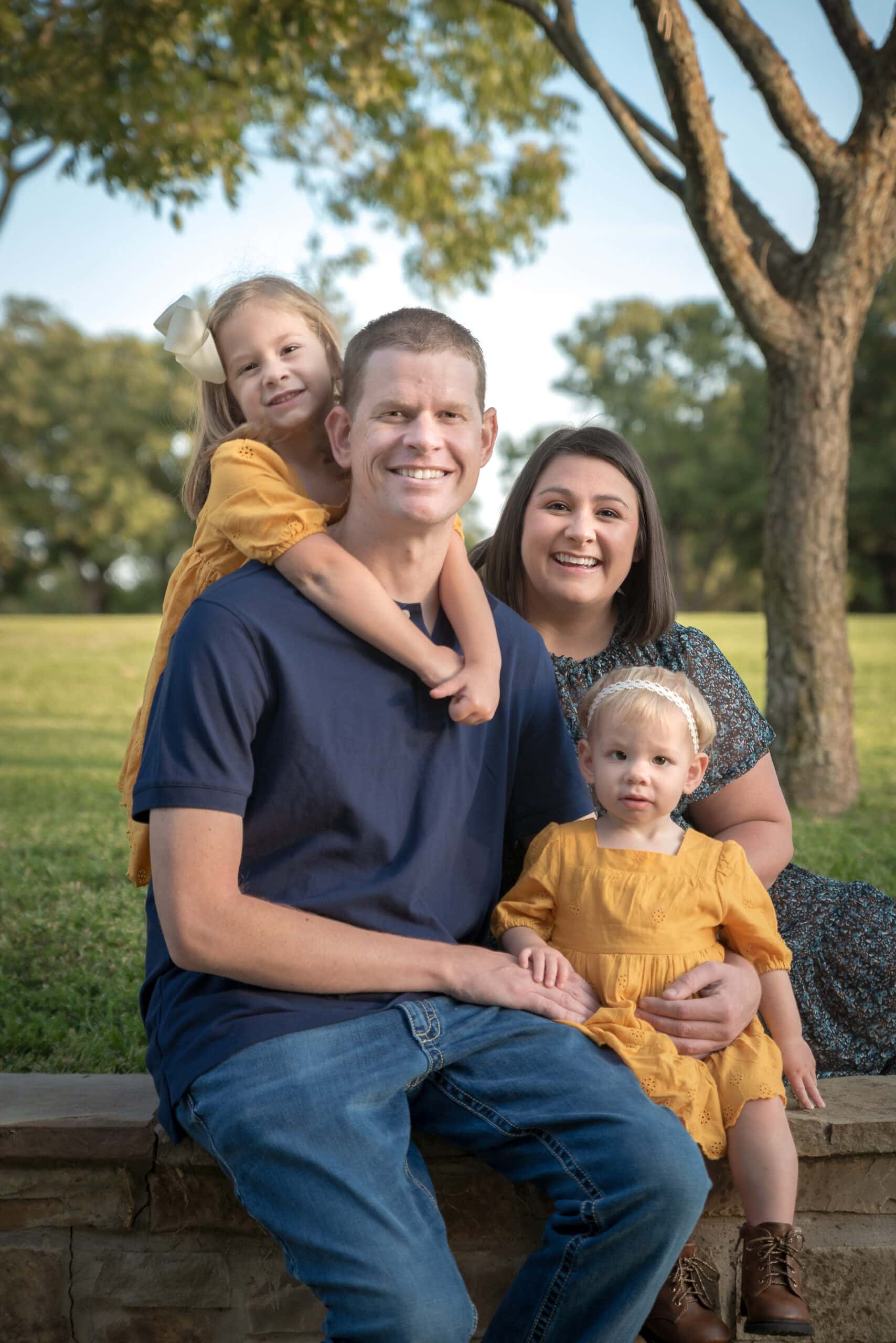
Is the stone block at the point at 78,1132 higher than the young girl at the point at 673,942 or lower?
lower

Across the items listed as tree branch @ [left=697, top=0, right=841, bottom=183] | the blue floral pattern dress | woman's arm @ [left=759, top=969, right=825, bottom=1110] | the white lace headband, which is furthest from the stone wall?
tree branch @ [left=697, top=0, right=841, bottom=183]

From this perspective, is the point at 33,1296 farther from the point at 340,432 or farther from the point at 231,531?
the point at 340,432

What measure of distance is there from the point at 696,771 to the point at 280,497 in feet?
3.46

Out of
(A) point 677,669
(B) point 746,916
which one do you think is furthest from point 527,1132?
(A) point 677,669

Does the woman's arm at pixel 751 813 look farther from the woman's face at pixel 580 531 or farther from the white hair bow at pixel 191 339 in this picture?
the white hair bow at pixel 191 339

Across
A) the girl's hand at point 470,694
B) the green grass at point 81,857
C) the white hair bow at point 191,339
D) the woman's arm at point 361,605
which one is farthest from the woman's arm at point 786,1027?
the white hair bow at point 191,339

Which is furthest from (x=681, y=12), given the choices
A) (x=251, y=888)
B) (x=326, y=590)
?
(x=251, y=888)

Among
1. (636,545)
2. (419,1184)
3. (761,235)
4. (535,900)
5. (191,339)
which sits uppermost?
(761,235)

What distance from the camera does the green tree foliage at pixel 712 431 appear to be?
3086cm

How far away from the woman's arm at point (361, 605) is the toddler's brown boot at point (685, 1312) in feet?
3.81

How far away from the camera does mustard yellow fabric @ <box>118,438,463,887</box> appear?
7.46 ft

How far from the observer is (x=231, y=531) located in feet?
7.70

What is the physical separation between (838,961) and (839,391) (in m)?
4.11

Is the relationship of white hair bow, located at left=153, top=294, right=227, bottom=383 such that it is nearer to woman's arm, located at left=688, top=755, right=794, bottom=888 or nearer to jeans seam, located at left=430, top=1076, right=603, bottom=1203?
woman's arm, located at left=688, top=755, right=794, bottom=888
